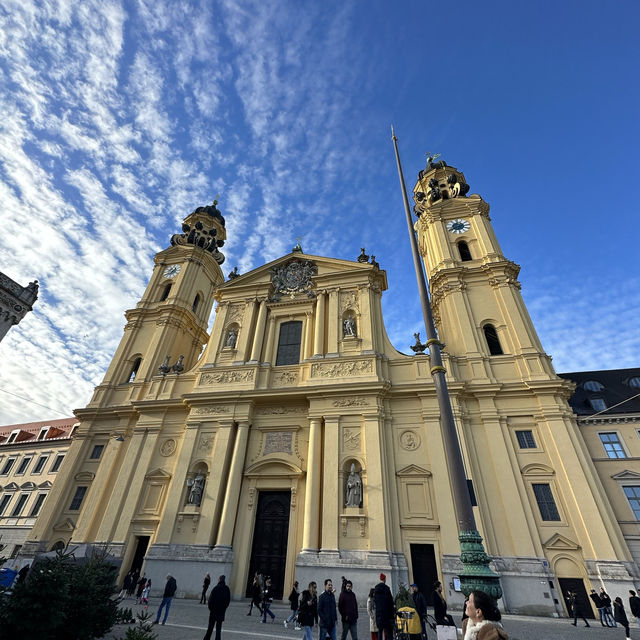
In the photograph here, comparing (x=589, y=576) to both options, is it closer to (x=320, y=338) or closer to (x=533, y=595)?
(x=533, y=595)

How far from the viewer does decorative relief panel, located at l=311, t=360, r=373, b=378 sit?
19.3 meters

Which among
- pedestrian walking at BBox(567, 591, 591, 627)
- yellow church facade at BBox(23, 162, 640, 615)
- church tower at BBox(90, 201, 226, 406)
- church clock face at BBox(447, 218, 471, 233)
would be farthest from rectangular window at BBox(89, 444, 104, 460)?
church clock face at BBox(447, 218, 471, 233)

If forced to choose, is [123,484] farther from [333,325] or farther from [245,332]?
[333,325]

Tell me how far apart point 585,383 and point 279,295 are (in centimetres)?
1948

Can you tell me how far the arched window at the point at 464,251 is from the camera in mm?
25023

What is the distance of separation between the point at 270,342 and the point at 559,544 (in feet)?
53.5

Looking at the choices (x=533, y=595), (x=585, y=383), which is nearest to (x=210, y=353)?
(x=533, y=595)

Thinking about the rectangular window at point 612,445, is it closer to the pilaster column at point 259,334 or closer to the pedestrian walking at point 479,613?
the pilaster column at point 259,334

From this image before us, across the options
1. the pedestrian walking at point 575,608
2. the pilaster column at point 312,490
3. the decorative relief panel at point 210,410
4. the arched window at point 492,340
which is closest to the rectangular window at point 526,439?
the arched window at point 492,340

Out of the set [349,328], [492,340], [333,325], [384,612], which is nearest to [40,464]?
[333,325]

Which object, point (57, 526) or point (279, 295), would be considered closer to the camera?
point (57, 526)

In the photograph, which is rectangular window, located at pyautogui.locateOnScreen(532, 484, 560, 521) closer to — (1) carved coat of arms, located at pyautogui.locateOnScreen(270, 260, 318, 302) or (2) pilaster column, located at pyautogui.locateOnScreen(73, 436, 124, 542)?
(1) carved coat of arms, located at pyautogui.locateOnScreen(270, 260, 318, 302)

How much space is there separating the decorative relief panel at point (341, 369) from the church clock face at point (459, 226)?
Answer: 1248 centimetres

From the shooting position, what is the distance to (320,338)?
2150 cm
